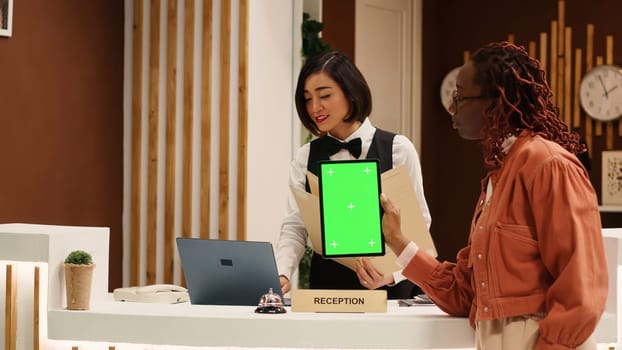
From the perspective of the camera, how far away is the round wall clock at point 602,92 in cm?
650

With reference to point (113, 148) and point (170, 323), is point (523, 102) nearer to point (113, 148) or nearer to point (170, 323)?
point (170, 323)

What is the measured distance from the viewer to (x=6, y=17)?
14.9 ft

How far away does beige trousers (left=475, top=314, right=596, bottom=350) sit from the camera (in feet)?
7.48

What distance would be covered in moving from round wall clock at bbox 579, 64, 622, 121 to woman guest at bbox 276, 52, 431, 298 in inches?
138

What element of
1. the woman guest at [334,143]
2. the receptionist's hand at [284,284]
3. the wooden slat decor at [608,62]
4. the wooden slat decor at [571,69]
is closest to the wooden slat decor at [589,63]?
the wooden slat decor at [571,69]

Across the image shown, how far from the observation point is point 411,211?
287cm

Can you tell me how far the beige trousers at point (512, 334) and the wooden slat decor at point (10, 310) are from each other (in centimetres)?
130

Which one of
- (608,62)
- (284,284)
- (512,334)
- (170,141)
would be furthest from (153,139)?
(512,334)

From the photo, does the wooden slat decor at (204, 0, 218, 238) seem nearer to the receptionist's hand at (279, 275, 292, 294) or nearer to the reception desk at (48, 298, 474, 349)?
the receptionist's hand at (279, 275, 292, 294)

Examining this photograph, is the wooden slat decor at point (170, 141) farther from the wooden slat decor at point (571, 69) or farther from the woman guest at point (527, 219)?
the woman guest at point (527, 219)

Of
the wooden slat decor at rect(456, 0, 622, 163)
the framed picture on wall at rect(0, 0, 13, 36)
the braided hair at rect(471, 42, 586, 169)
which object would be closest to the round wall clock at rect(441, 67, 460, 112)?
the wooden slat decor at rect(456, 0, 622, 163)

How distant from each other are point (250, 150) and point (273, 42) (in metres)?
0.61

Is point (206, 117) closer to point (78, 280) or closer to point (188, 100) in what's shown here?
point (188, 100)

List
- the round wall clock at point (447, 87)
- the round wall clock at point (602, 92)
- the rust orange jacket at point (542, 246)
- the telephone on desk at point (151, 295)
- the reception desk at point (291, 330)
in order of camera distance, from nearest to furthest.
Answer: the rust orange jacket at point (542, 246), the reception desk at point (291, 330), the telephone on desk at point (151, 295), the round wall clock at point (602, 92), the round wall clock at point (447, 87)
